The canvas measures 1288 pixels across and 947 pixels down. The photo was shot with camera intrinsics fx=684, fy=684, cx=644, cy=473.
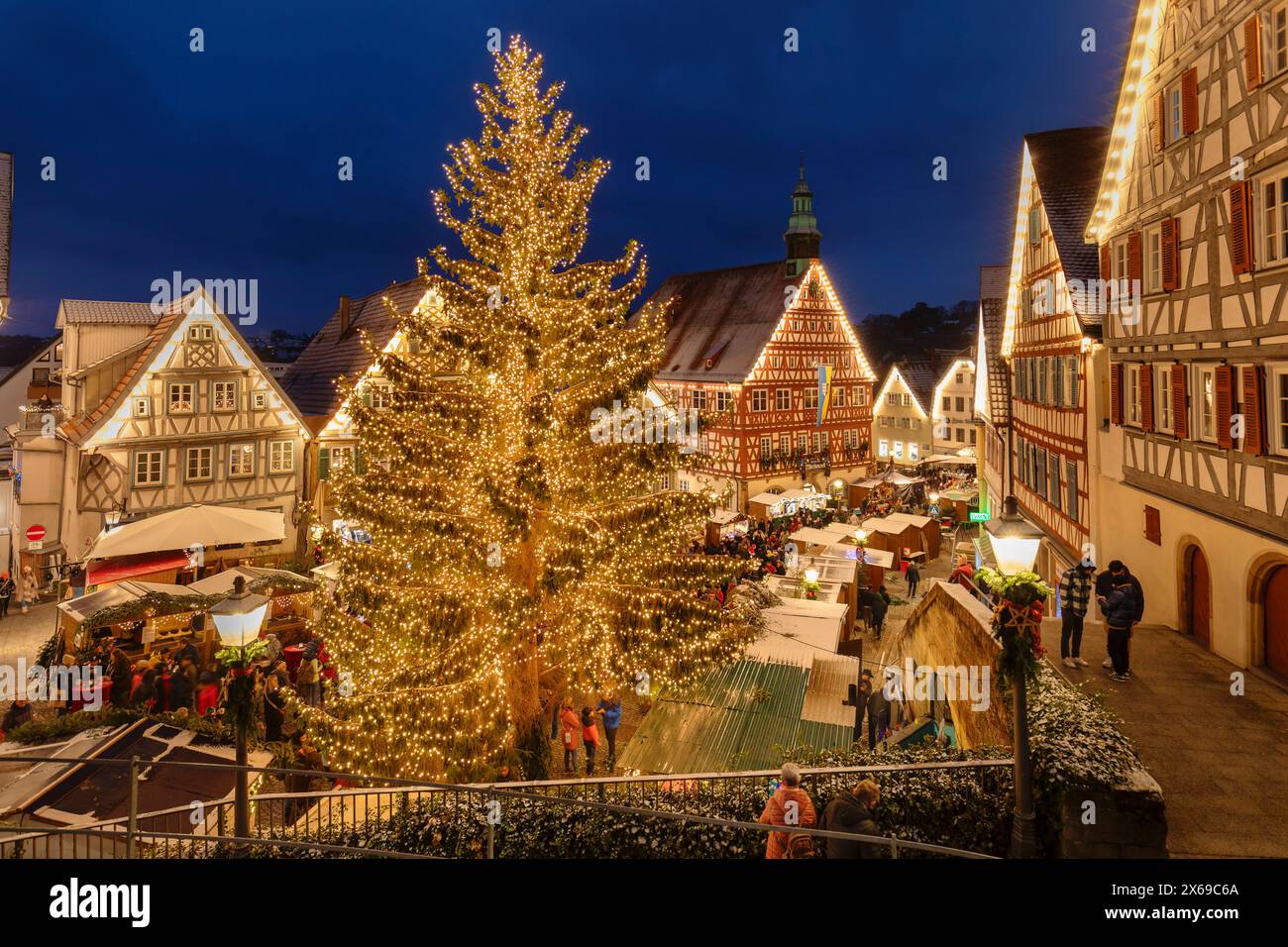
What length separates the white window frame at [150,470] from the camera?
71.7 feet

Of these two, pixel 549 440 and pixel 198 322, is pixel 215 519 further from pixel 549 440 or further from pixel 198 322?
pixel 549 440

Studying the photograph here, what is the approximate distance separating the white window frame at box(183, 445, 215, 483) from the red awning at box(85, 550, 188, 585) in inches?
132

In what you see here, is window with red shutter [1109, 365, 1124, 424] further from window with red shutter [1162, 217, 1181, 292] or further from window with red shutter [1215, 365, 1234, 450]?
window with red shutter [1215, 365, 1234, 450]

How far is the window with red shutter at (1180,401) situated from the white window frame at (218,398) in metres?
26.1

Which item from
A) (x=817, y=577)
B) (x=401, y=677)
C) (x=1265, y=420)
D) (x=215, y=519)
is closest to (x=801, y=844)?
(x=401, y=677)

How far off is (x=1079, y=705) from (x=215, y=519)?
18.8 meters

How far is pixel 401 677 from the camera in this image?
973 cm

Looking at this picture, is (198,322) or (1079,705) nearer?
(1079,705)

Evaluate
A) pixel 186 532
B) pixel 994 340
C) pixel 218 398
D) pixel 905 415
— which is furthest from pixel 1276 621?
pixel 905 415

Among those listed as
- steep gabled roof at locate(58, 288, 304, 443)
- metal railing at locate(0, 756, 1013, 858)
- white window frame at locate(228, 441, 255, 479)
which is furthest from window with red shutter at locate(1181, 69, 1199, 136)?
white window frame at locate(228, 441, 255, 479)

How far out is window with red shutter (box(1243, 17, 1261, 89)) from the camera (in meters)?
8.97

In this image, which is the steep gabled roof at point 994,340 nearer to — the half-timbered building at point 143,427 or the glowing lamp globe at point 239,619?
the glowing lamp globe at point 239,619
